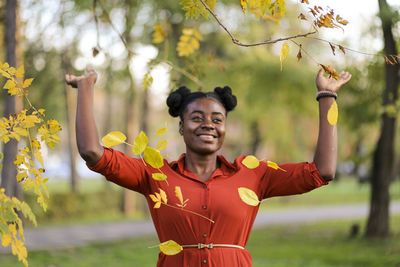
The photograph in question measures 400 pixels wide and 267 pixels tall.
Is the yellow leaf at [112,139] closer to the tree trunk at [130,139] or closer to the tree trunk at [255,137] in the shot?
the tree trunk at [130,139]

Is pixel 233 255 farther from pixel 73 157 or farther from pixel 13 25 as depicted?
pixel 73 157

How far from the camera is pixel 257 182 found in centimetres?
254

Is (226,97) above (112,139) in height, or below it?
above

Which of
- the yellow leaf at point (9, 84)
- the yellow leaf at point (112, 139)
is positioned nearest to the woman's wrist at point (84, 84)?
the yellow leaf at point (112, 139)

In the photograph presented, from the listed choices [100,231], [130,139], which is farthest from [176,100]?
[130,139]

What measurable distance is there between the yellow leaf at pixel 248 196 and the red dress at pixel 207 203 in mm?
142

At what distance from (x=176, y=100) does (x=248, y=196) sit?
27.2 inches

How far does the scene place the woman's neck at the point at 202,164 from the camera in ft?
8.53

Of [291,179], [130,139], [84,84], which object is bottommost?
[291,179]

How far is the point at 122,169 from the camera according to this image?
Answer: 7.83 ft

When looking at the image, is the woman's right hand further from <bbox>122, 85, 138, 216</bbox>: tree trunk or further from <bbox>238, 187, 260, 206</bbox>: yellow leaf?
<bbox>122, 85, 138, 216</bbox>: tree trunk

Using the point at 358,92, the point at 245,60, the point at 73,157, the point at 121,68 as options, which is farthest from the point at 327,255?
the point at 73,157

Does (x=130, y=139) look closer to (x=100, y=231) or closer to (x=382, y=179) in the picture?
(x=100, y=231)

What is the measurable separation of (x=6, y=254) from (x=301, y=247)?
5.06 meters
